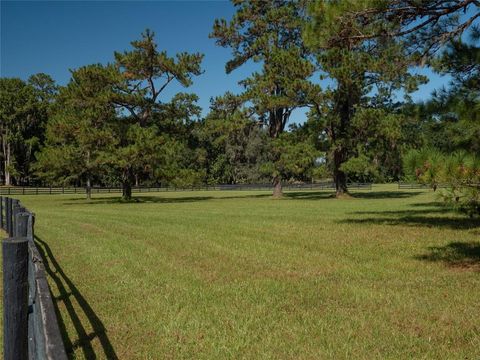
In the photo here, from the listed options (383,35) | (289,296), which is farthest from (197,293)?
(383,35)

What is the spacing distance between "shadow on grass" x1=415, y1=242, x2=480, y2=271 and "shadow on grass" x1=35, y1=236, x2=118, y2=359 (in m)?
6.91

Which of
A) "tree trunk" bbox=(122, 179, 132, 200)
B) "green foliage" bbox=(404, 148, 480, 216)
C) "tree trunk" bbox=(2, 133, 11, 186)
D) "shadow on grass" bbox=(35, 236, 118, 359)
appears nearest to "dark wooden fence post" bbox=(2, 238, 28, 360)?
"shadow on grass" bbox=(35, 236, 118, 359)

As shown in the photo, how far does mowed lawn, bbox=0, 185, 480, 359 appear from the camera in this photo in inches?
211

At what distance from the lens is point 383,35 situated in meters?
11.7

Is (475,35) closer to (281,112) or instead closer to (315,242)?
(315,242)

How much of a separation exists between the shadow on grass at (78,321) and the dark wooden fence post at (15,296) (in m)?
2.54

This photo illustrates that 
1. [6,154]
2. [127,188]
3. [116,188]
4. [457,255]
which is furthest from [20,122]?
[457,255]

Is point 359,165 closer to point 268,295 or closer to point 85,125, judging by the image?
point 85,125

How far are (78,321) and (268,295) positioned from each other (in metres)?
2.78

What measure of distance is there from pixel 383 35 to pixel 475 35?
6.56ft

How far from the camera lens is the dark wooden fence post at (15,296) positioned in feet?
8.68

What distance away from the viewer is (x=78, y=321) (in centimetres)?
612

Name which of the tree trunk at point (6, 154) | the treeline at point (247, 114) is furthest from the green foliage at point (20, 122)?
the treeline at point (247, 114)

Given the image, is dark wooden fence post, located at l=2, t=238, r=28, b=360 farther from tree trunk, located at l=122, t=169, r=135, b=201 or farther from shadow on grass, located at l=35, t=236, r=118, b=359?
tree trunk, located at l=122, t=169, r=135, b=201
